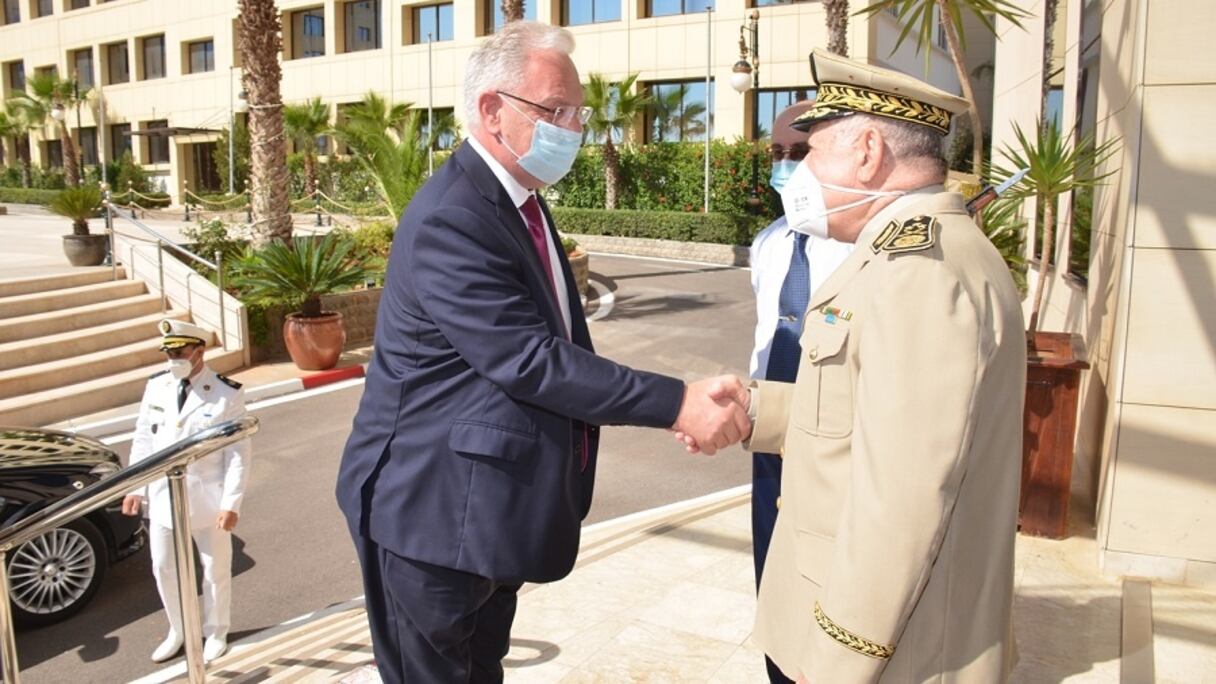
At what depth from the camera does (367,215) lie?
69.8 feet

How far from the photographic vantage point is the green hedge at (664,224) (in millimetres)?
26438

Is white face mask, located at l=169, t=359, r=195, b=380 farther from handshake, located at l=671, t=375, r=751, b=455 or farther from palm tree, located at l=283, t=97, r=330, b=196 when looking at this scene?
palm tree, located at l=283, t=97, r=330, b=196

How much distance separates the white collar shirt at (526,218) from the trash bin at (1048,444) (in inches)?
132

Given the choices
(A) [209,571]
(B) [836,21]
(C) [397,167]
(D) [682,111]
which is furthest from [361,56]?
(A) [209,571]

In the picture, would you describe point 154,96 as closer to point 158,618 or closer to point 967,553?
point 158,618

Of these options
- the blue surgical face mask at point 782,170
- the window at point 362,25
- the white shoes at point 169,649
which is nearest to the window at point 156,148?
the window at point 362,25

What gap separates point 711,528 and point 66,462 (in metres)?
4.04

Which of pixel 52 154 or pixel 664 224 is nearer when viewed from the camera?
pixel 664 224

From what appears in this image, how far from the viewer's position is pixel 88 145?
48.1m

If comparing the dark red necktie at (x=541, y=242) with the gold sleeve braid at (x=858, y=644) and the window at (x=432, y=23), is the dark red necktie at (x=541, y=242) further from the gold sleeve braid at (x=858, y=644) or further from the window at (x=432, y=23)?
the window at (x=432, y=23)

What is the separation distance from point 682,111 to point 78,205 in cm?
1987

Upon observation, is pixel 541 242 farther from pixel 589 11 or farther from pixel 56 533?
pixel 589 11

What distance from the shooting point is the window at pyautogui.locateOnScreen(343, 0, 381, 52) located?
38562 mm

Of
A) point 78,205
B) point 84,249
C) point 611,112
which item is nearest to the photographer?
point 84,249
